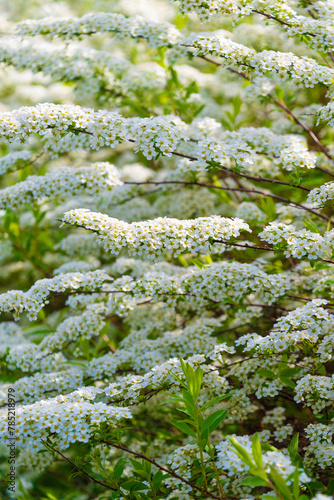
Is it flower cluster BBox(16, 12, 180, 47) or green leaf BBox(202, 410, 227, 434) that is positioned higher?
flower cluster BBox(16, 12, 180, 47)

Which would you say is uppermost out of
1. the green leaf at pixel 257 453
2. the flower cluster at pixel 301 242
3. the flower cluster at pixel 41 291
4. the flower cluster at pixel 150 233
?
the flower cluster at pixel 301 242

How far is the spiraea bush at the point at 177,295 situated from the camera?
9.15 ft

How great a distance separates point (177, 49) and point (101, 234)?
215 cm

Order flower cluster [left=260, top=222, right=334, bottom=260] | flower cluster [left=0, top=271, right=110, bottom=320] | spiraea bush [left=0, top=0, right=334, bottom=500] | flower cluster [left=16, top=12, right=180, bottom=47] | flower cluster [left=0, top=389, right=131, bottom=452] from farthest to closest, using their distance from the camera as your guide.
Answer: flower cluster [left=16, top=12, right=180, bottom=47] → flower cluster [left=0, top=271, right=110, bottom=320] → flower cluster [left=260, top=222, right=334, bottom=260] → spiraea bush [left=0, top=0, right=334, bottom=500] → flower cluster [left=0, top=389, right=131, bottom=452]

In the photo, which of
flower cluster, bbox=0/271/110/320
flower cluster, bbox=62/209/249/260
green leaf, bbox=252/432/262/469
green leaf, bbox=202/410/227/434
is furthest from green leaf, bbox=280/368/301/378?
flower cluster, bbox=0/271/110/320

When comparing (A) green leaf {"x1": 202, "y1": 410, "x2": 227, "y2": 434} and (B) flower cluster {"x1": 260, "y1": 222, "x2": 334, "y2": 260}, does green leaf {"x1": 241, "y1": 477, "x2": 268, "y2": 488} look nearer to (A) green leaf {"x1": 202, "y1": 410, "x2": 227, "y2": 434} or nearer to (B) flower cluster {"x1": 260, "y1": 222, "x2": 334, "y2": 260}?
(A) green leaf {"x1": 202, "y1": 410, "x2": 227, "y2": 434}

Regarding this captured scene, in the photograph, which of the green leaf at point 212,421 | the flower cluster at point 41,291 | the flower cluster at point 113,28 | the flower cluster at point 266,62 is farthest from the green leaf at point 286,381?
the flower cluster at point 113,28

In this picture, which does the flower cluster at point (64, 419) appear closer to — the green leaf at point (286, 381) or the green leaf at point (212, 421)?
the green leaf at point (212, 421)

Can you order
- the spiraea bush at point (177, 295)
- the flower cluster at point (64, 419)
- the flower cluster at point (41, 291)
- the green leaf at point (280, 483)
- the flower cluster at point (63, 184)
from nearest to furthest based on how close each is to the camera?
the green leaf at point (280, 483), the flower cluster at point (64, 419), the spiraea bush at point (177, 295), the flower cluster at point (41, 291), the flower cluster at point (63, 184)

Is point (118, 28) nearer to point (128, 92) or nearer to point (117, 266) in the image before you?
point (128, 92)

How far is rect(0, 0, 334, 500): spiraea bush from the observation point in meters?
2.79

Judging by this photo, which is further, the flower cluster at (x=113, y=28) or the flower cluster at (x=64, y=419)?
the flower cluster at (x=113, y=28)

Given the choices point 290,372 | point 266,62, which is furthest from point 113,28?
point 290,372

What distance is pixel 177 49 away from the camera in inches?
173
